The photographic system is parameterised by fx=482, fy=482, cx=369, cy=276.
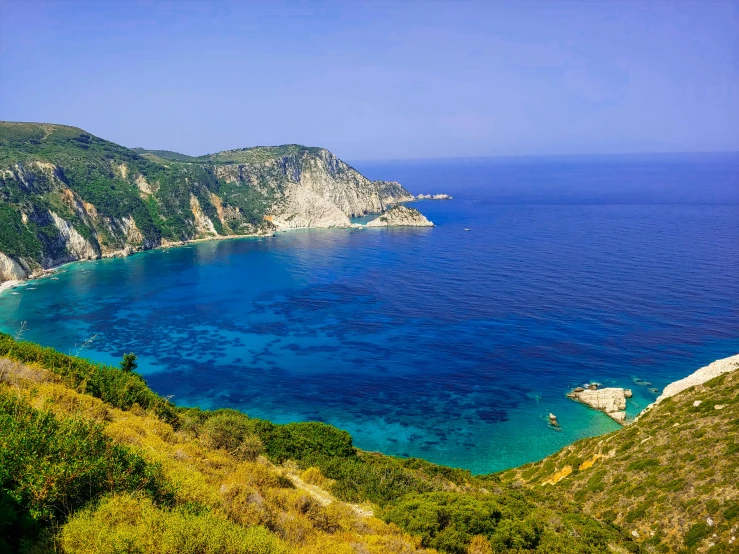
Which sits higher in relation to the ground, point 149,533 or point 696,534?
point 149,533

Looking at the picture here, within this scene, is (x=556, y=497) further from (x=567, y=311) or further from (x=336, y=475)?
(x=567, y=311)

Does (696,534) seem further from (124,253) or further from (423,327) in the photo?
(124,253)

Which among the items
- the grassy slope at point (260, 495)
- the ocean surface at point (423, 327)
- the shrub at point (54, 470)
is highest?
the shrub at point (54, 470)

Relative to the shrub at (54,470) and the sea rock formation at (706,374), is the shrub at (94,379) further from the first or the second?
the sea rock formation at (706,374)

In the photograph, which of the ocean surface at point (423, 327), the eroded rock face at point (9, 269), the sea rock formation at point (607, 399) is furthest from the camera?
the eroded rock face at point (9, 269)

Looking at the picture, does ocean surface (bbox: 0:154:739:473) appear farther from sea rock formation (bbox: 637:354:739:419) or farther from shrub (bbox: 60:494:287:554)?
shrub (bbox: 60:494:287:554)

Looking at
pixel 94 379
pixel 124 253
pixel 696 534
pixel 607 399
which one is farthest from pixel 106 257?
pixel 696 534

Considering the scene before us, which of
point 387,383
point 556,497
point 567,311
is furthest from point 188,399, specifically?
point 567,311

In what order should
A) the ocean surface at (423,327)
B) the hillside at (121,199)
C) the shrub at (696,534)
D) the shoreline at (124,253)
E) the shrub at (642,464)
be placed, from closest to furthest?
the shrub at (696,534) < the shrub at (642,464) < the ocean surface at (423,327) < the shoreline at (124,253) < the hillside at (121,199)

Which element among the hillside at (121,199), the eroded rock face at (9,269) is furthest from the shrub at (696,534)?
the hillside at (121,199)
